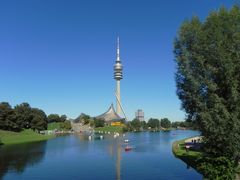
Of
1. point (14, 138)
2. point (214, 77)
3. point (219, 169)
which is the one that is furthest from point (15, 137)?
point (219, 169)

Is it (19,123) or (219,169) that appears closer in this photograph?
(219,169)

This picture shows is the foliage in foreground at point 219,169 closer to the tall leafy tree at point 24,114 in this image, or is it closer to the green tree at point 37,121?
the tall leafy tree at point 24,114

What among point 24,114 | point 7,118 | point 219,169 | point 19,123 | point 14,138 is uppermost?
point 24,114

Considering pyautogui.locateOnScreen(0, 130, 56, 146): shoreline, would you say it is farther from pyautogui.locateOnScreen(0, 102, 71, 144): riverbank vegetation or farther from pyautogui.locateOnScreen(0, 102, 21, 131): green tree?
pyautogui.locateOnScreen(0, 102, 21, 131): green tree

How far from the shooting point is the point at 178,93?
131 ft

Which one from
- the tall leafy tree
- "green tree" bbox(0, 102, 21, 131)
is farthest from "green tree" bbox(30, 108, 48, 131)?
"green tree" bbox(0, 102, 21, 131)

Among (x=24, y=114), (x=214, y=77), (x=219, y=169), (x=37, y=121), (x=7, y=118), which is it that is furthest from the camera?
Result: (x=37, y=121)

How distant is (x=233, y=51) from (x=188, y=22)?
7.02 metres

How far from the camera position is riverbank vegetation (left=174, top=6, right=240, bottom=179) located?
106 feet

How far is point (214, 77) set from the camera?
3447 centimetres

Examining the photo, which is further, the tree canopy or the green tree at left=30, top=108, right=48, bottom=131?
the green tree at left=30, top=108, right=48, bottom=131

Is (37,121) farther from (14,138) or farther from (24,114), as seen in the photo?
(14,138)

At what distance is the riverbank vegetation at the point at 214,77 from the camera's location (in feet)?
106

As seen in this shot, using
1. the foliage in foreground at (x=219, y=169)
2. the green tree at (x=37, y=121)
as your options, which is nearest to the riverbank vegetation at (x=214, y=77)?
the foliage in foreground at (x=219, y=169)
